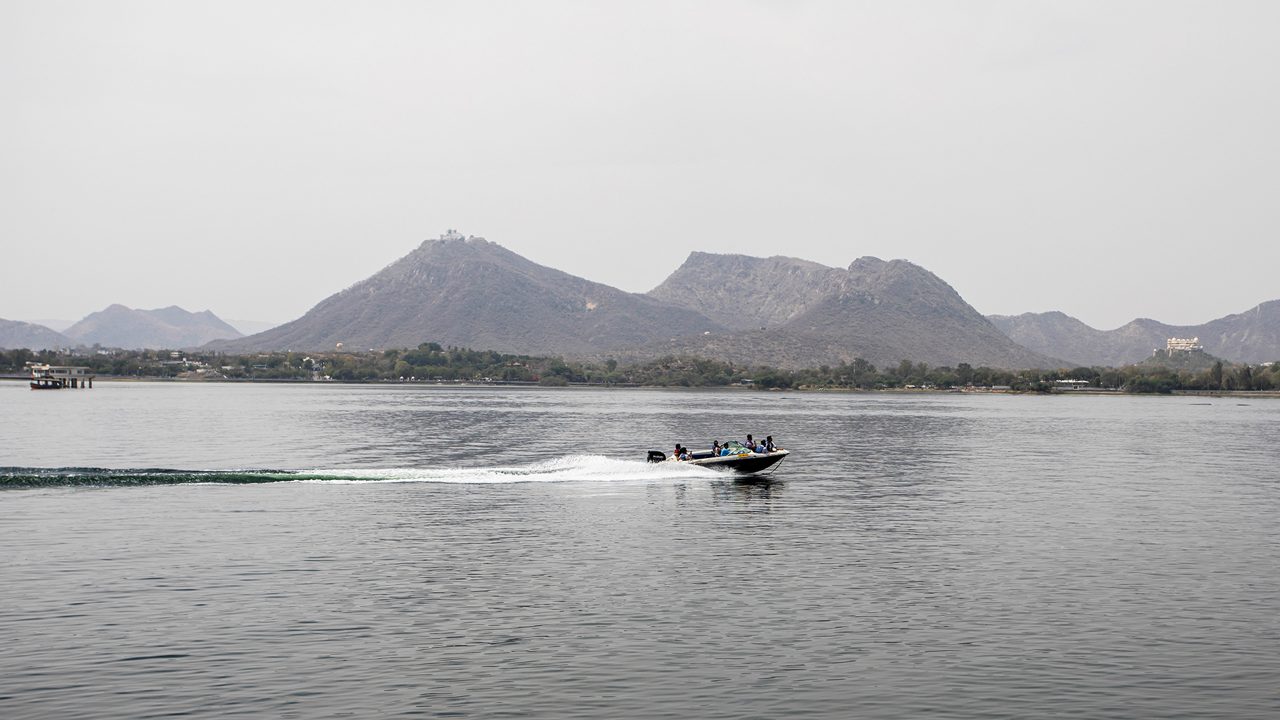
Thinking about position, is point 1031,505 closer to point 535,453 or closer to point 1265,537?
point 1265,537

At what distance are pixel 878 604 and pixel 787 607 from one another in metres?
3.52

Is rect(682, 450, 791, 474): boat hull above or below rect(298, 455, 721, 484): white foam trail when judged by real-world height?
above

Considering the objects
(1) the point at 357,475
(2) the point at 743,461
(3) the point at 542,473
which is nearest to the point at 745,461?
(2) the point at 743,461

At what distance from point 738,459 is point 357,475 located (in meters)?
30.0

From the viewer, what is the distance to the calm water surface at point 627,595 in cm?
2950

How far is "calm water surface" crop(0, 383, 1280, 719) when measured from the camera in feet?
96.8

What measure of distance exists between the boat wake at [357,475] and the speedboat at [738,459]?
84cm

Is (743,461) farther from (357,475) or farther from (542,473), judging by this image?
(357,475)

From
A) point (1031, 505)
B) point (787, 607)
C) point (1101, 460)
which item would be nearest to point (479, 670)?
point (787, 607)

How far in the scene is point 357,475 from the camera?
8356cm

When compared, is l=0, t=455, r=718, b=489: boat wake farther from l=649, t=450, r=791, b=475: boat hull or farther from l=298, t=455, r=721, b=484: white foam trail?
l=649, t=450, r=791, b=475: boat hull

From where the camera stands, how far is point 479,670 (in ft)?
102

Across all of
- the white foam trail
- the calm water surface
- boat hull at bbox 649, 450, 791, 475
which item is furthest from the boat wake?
boat hull at bbox 649, 450, 791, 475

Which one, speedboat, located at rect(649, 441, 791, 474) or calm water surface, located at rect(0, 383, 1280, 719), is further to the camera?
speedboat, located at rect(649, 441, 791, 474)
